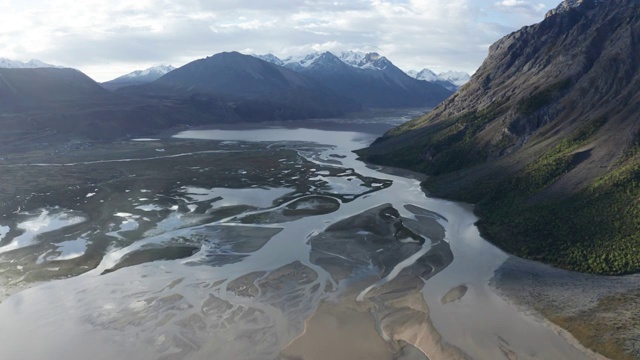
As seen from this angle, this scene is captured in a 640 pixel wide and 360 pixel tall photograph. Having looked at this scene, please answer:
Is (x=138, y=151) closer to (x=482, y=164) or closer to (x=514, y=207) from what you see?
(x=482, y=164)

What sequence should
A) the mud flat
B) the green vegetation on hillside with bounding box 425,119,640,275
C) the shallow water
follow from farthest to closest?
1. the green vegetation on hillside with bounding box 425,119,640,275
2. the shallow water
3. the mud flat

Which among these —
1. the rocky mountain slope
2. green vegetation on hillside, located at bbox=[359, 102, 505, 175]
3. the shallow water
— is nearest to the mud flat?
the shallow water

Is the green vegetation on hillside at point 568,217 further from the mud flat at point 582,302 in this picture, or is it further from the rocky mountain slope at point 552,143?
the mud flat at point 582,302

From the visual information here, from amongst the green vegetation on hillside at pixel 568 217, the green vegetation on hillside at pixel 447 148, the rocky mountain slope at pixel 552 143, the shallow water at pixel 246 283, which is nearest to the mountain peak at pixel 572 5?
the rocky mountain slope at pixel 552 143

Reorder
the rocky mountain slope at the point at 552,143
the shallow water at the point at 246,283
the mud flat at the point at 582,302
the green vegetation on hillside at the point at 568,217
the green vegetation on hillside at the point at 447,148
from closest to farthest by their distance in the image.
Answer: the mud flat at the point at 582,302 < the shallow water at the point at 246,283 < the green vegetation on hillside at the point at 568,217 < the rocky mountain slope at the point at 552,143 < the green vegetation on hillside at the point at 447,148

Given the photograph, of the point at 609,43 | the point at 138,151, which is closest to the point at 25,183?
the point at 138,151

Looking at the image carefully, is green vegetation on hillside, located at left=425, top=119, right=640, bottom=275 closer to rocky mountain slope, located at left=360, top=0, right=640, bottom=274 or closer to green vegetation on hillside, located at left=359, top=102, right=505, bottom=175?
rocky mountain slope, located at left=360, top=0, right=640, bottom=274
